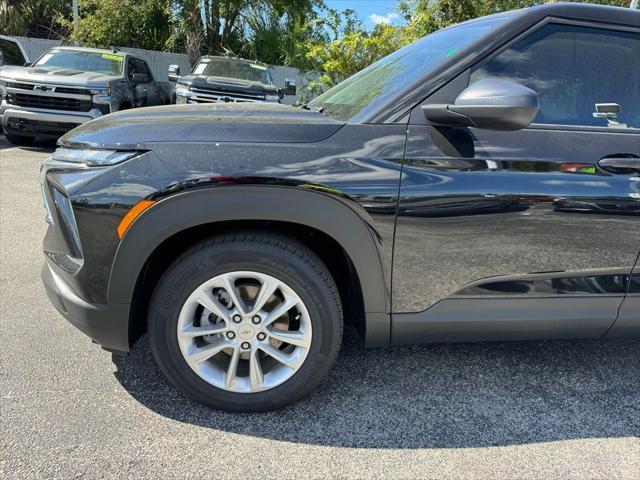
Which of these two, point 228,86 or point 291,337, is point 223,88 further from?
point 291,337

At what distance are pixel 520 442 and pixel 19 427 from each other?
7.13 ft

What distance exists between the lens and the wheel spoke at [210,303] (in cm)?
206

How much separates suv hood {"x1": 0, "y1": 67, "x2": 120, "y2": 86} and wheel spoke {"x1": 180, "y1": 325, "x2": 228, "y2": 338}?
23.2 ft

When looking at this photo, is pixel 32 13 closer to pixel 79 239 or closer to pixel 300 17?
pixel 300 17

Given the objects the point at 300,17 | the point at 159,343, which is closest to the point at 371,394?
Result: the point at 159,343

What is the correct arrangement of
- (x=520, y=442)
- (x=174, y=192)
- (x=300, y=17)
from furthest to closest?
(x=300, y=17), (x=520, y=442), (x=174, y=192)

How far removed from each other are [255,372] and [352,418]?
506 millimetres

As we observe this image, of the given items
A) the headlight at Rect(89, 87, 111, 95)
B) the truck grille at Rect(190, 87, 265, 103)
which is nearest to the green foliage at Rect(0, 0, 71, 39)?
the headlight at Rect(89, 87, 111, 95)

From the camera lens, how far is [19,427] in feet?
6.89

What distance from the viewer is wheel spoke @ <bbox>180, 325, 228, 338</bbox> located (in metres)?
2.11

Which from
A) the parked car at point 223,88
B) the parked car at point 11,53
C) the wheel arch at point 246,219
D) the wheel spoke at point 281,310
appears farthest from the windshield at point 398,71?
the parked car at point 11,53

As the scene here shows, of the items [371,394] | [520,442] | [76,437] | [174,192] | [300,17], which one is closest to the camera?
[174,192]

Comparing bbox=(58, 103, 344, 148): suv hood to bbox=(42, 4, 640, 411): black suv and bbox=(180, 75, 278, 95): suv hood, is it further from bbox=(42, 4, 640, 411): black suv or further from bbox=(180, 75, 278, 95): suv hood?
bbox=(180, 75, 278, 95): suv hood

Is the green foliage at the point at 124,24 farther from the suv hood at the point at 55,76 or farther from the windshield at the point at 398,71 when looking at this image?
the windshield at the point at 398,71
